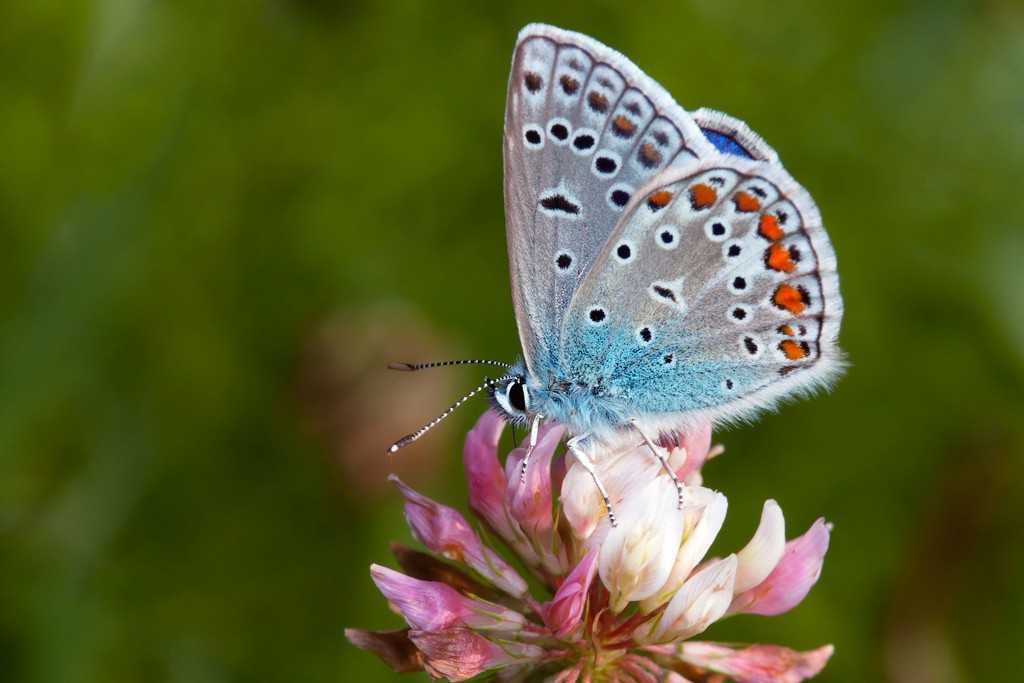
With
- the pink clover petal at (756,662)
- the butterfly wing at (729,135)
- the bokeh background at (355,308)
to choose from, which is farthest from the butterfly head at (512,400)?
the bokeh background at (355,308)

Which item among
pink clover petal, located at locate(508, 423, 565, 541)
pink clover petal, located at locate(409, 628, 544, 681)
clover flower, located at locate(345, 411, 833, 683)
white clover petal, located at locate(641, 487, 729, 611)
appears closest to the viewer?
pink clover petal, located at locate(409, 628, 544, 681)

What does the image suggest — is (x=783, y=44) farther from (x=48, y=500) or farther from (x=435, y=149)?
(x=48, y=500)

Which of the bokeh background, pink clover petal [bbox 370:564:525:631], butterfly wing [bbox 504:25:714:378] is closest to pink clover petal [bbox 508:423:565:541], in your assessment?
pink clover petal [bbox 370:564:525:631]

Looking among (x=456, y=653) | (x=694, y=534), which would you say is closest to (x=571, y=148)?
(x=694, y=534)

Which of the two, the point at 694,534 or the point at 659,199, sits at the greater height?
the point at 659,199

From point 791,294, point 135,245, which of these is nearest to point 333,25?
point 135,245

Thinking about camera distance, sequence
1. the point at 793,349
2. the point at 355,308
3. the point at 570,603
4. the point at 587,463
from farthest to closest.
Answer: the point at 355,308
the point at 793,349
the point at 587,463
the point at 570,603

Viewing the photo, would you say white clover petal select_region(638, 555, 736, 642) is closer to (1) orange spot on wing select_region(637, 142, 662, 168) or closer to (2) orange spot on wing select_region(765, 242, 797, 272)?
(2) orange spot on wing select_region(765, 242, 797, 272)

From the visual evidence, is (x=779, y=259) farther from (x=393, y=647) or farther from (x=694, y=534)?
(x=393, y=647)
